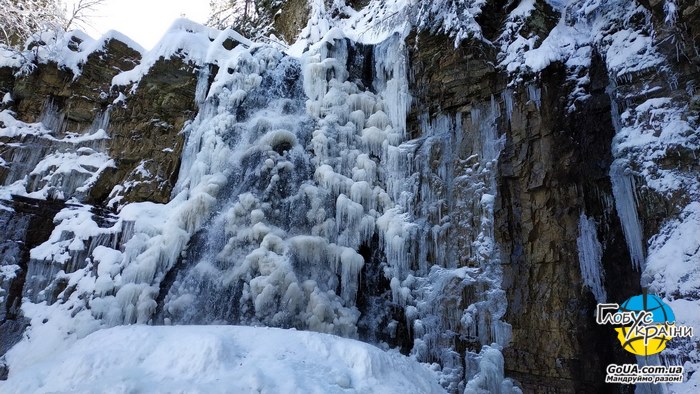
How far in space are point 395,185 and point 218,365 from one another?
4799 mm

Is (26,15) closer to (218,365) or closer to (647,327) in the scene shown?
(218,365)

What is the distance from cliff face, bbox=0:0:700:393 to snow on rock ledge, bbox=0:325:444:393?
62.6 inches

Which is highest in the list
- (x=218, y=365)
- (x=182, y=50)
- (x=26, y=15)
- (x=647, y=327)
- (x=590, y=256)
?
(x=182, y=50)

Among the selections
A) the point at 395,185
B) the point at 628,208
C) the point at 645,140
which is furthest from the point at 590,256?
the point at 395,185

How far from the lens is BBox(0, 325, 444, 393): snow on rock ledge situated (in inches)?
159

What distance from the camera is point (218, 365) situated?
4.27 m

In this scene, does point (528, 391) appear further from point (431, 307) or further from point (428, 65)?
point (428, 65)

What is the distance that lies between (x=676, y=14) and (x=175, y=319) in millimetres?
8170

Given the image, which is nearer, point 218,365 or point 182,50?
point 218,365

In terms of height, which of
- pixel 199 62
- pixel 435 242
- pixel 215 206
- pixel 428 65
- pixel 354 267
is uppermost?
pixel 199 62

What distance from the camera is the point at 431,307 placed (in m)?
6.98

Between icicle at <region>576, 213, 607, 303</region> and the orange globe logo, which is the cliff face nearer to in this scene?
icicle at <region>576, 213, 607, 303</region>

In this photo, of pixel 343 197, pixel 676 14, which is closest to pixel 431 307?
pixel 343 197

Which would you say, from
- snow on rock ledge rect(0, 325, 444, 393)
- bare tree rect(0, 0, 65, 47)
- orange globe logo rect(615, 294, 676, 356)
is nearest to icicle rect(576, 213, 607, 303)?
orange globe logo rect(615, 294, 676, 356)
